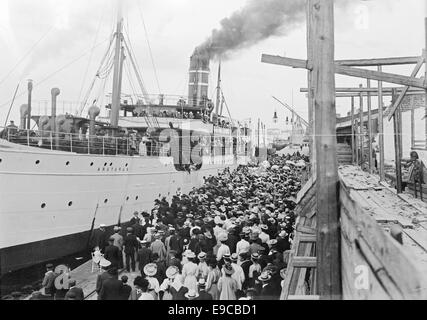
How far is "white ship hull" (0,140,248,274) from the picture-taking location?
8203 millimetres

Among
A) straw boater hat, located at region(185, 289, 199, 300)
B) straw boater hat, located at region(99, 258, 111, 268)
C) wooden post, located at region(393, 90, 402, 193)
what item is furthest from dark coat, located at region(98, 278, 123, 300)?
wooden post, located at region(393, 90, 402, 193)

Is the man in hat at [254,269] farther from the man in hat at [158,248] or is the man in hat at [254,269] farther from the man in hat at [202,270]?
the man in hat at [158,248]

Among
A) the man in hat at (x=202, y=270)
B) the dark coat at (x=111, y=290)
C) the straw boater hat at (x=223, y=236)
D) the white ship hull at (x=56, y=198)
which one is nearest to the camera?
the dark coat at (x=111, y=290)

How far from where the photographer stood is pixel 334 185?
133 inches

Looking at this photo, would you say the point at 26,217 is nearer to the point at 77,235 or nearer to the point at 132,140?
the point at 77,235

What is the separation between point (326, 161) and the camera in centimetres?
340

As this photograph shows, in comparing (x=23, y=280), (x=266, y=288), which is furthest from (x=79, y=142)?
(x=266, y=288)

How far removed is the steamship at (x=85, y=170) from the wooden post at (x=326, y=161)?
22.5ft

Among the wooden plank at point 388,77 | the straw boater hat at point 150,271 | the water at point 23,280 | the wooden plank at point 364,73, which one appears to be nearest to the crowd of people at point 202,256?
the straw boater hat at point 150,271

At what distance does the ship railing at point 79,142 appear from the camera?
9.33 meters

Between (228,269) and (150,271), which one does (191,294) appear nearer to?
(228,269)

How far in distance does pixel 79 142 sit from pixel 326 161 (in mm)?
8271
